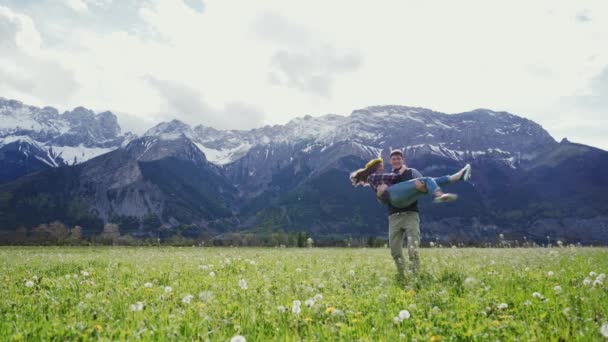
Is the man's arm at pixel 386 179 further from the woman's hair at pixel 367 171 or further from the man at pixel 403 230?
the woman's hair at pixel 367 171

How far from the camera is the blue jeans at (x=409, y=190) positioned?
10.1 m

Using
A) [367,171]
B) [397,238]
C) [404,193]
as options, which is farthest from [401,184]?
[367,171]

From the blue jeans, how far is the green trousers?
0.54 meters

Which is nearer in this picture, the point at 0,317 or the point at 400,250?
the point at 0,317

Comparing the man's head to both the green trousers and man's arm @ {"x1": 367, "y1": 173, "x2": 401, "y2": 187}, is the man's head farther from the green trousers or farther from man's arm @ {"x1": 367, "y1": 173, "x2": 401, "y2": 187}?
the green trousers

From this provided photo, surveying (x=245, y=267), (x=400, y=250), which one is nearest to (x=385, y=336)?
(x=400, y=250)

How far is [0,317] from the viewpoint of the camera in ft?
20.3

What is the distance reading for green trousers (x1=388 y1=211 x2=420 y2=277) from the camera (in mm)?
10797

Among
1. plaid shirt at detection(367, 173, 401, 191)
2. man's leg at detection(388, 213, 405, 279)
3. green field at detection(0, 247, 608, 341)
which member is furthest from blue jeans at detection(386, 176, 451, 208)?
green field at detection(0, 247, 608, 341)

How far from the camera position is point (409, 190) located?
34.3 ft

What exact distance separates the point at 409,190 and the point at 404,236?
208 cm

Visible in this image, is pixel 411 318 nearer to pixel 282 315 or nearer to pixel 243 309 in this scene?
pixel 282 315

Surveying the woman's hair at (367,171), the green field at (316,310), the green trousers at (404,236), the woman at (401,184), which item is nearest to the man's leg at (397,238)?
the green trousers at (404,236)

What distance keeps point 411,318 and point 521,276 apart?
4.65 m
